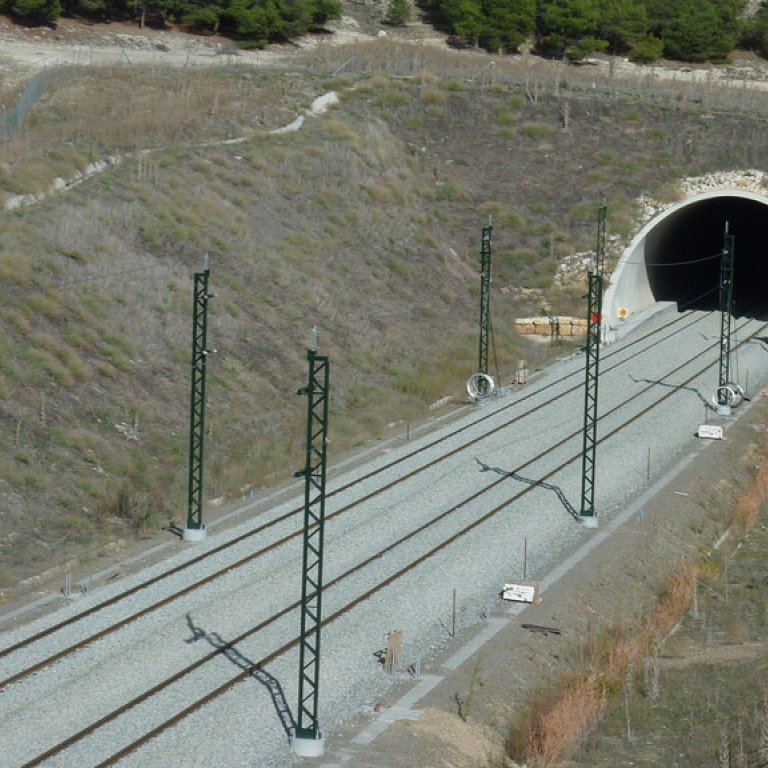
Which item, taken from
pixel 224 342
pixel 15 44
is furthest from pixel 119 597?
pixel 15 44

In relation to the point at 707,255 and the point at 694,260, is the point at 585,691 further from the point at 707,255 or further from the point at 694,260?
the point at 707,255

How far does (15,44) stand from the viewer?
7525cm

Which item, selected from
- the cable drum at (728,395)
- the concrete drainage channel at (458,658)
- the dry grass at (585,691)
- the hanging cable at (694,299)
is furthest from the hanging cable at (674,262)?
the dry grass at (585,691)

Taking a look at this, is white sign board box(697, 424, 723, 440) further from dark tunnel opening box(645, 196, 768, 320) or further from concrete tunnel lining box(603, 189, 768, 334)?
dark tunnel opening box(645, 196, 768, 320)

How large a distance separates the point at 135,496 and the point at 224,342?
1140cm

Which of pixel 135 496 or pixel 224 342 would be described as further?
pixel 224 342

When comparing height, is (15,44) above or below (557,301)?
above

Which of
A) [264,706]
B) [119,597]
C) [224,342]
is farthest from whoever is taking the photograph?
[224,342]

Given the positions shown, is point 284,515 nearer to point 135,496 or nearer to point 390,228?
point 135,496

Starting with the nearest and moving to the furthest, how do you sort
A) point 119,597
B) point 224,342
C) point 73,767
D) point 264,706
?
point 73,767
point 264,706
point 119,597
point 224,342

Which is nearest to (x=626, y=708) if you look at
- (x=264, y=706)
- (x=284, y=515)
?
(x=264, y=706)

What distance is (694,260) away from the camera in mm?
67375

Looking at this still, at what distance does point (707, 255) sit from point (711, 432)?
27.6 m

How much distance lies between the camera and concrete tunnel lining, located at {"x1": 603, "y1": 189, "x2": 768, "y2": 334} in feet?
189
